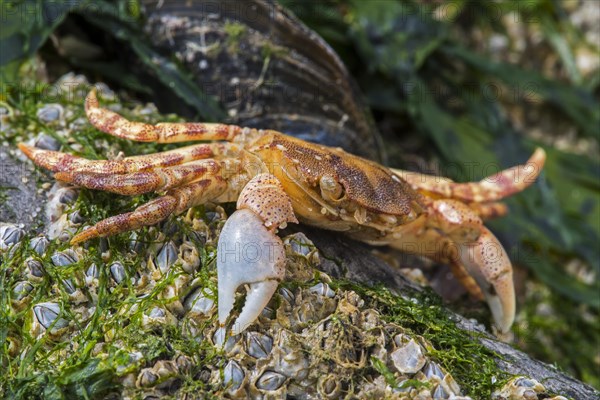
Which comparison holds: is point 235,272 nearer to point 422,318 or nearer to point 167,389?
point 167,389

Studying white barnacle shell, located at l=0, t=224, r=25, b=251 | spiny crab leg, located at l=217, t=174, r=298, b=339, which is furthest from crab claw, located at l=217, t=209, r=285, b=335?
white barnacle shell, located at l=0, t=224, r=25, b=251

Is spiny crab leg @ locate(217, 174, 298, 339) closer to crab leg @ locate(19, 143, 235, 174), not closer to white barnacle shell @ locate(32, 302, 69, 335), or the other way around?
crab leg @ locate(19, 143, 235, 174)

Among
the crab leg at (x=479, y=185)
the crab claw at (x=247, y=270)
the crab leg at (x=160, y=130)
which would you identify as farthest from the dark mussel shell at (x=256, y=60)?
the crab claw at (x=247, y=270)

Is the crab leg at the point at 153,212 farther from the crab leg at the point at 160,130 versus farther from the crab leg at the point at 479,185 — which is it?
the crab leg at the point at 479,185

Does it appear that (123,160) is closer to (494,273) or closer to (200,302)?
(200,302)

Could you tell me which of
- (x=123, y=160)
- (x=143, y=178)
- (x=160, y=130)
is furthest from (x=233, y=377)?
(x=160, y=130)
